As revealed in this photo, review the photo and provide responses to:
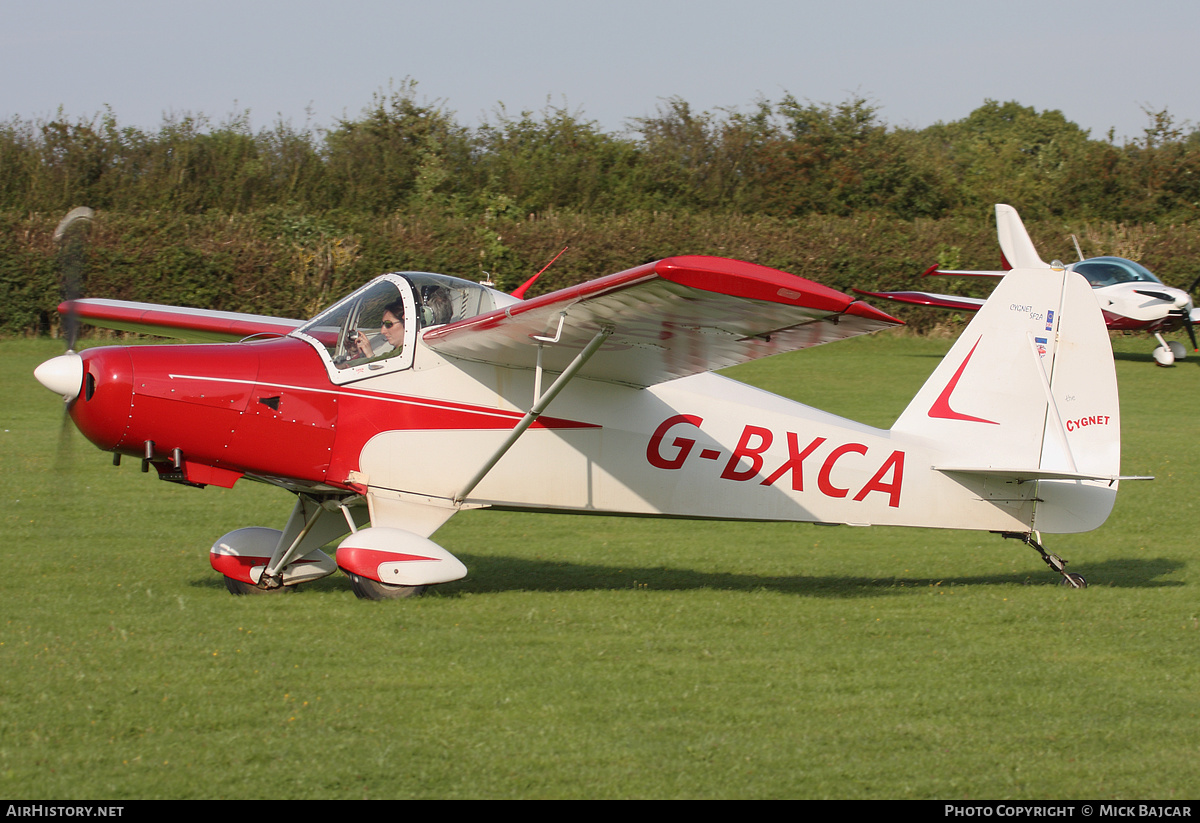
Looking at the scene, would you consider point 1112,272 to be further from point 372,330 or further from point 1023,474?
point 372,330

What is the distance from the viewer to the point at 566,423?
7.95 meters

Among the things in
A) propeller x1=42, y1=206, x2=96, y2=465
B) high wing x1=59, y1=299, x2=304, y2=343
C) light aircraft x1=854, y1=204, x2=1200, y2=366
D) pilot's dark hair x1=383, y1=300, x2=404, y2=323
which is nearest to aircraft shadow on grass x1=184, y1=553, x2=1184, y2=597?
propeller x1=42, y1=206, x2=96, y2=465

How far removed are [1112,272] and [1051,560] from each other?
21379 millimetres

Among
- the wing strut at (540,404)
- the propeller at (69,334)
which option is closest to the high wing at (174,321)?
the propeller at (69,334)

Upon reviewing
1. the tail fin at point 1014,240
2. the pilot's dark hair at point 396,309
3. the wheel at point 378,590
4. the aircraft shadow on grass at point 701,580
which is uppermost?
the tail fin at point 1014,240

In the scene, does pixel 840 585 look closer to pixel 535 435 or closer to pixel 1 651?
pixel 535 435

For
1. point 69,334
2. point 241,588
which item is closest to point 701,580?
point 241,588

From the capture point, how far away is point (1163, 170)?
42.4 m

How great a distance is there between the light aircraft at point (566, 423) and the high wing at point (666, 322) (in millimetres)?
28

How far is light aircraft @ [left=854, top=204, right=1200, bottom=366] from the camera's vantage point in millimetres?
26578

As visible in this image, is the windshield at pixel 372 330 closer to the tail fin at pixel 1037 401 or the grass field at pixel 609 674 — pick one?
the grass field at pixel 609 674

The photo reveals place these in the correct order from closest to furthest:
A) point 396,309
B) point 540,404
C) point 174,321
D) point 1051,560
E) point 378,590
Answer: point 540,404 < point 378,590 < point 396,309 < point 1051,560 < point 174,321

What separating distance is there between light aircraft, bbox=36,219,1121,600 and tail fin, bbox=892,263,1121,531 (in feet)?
0.05

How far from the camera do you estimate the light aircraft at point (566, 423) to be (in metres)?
7.06
